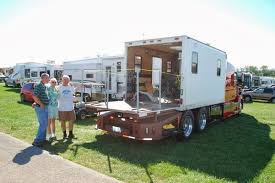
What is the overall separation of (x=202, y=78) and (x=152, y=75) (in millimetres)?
2198

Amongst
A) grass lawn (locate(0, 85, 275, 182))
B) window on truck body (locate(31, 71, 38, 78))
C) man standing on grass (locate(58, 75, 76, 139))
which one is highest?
window on truck body (locate(31, 71, 38, 78))

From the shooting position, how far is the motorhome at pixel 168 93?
8125 mm

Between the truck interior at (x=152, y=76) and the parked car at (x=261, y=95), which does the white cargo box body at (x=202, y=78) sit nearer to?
the truck interior at (x=152, y=76)

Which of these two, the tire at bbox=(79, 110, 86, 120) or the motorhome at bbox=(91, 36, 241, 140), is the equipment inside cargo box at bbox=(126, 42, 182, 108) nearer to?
the motorhome at bbox=(91, 36, 241, 140)

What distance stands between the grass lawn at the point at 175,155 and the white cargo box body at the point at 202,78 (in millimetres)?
1259

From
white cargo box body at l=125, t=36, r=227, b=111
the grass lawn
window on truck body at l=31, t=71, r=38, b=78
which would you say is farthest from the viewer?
Answer: window on truck body at l=31, t=71, r=38, b=78

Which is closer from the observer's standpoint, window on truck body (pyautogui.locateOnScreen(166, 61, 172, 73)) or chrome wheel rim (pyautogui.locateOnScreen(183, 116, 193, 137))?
chrome wheel rim (pyautogui.locateOnScreen(183, 116, 193, 137))

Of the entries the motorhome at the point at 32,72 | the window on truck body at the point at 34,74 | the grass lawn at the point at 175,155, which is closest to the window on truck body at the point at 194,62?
the grass lawn at the point at 175,155

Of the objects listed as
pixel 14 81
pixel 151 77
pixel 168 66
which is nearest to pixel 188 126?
pixel 151 77

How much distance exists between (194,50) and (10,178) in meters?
6.34

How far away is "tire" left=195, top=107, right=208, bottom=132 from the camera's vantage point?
10453mm

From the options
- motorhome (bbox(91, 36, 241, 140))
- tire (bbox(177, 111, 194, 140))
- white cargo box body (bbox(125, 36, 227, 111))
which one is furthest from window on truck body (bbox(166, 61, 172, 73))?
tire (bbox(177, 111, 194, 140))

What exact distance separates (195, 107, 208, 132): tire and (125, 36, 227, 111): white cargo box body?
0.87 ft

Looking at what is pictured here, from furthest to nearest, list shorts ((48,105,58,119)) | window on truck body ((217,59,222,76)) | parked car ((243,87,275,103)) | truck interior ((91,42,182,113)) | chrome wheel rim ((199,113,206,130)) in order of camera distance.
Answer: parked car ((243,87,275,103)) < window on truck body ((217,59,222,76)) < chrome wheel rim ((199,113,206,130)) < truck interior ((91,42,182,113)) < shorts ((48,105,58,119))
